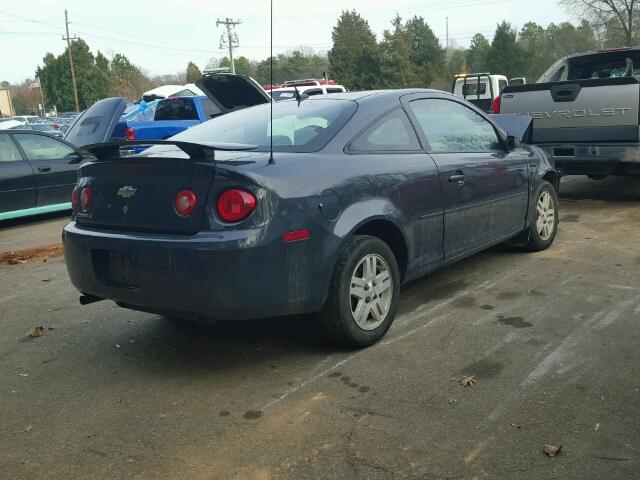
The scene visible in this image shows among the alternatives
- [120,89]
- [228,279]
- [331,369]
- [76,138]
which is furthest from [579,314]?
[120,89]

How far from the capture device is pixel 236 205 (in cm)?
326

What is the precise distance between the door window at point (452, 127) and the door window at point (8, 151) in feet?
21.8

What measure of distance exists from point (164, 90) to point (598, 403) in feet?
67.2

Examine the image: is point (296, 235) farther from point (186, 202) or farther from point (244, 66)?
point (244, 66)

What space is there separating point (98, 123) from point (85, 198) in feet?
24.7

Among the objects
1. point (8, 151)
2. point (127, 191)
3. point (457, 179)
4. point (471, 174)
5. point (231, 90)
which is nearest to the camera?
point (127, 191)

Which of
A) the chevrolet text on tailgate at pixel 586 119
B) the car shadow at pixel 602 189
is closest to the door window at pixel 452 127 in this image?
the chevrolet text on tailgate at pixel 586 119

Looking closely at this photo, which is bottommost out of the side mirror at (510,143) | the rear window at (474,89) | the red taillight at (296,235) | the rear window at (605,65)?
the red taillight at (296,235)

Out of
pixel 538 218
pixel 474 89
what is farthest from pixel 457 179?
pixel 474 89

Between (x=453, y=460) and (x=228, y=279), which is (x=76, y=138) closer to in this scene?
(x=228, y=279)

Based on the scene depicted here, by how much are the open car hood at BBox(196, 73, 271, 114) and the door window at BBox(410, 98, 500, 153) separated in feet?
8.00

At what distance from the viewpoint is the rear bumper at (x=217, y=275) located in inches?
126

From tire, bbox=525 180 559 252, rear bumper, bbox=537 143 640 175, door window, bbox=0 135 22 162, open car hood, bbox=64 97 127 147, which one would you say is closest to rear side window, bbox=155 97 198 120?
open car hood, bbox=64 97 127 147

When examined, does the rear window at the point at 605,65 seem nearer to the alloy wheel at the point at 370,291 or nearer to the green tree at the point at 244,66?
the alloy wheel at the point at 370,291
